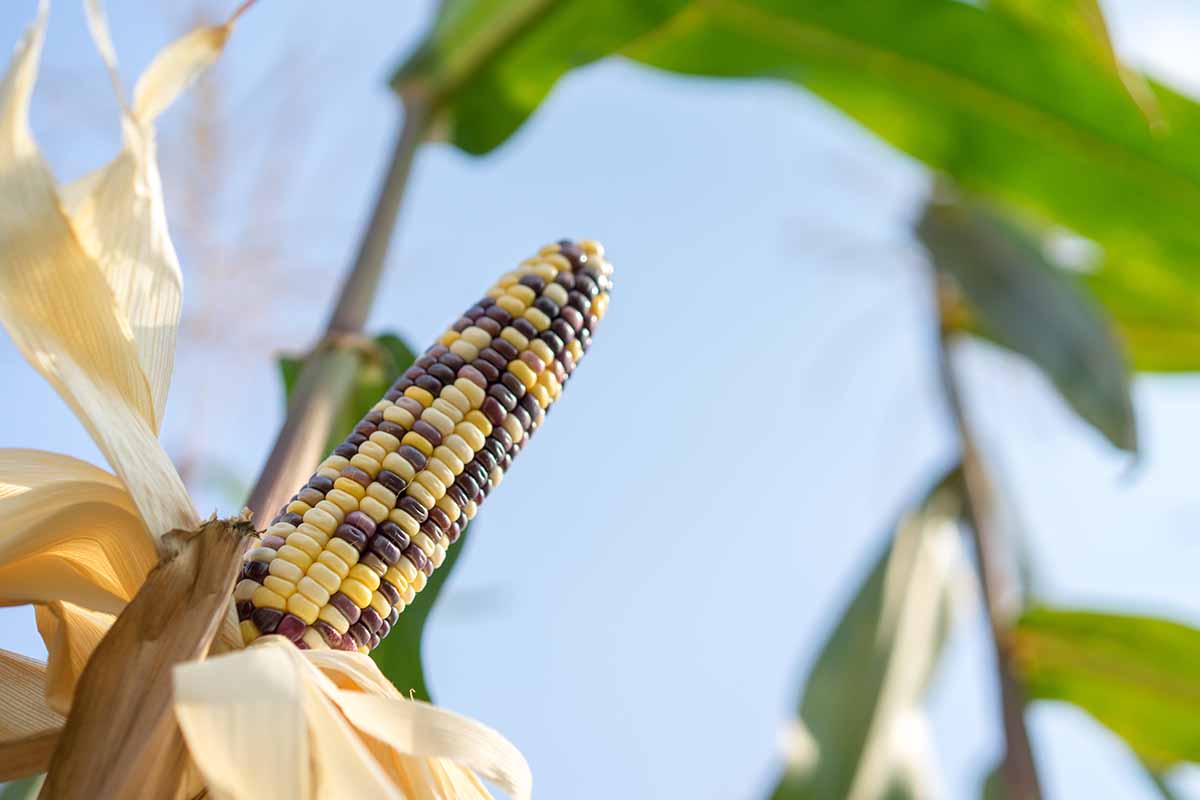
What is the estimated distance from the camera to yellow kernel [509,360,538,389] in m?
0.49

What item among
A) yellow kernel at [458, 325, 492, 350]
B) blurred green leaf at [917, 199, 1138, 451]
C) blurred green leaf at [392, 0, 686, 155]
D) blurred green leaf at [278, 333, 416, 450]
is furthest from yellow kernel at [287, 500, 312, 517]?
blurred green leaf at [917, 199, 1138, 451]

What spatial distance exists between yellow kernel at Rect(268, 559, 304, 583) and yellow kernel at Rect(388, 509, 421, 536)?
47 mm

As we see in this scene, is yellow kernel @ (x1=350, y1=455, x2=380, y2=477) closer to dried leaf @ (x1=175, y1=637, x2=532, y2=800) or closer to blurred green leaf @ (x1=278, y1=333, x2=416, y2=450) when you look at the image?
dried leaf @ (x1=175, y1=637, x2=532, y2=800)

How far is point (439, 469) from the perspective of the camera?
462 mm

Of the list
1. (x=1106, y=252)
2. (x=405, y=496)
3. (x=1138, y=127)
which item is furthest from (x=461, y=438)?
(x=1106, y=252)

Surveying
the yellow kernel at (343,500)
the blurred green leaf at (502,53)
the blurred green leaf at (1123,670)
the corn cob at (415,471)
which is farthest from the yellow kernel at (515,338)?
the blurred green leaf at (1123,670)

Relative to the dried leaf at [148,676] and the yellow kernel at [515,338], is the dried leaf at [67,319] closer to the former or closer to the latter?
the dried leaf at [148,676]

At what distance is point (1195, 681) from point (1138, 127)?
0.52 m

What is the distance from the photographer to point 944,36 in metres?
1.05

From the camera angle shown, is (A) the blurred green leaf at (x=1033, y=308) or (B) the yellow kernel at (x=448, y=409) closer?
(B) the yellow kernel at (x=448, y=409)

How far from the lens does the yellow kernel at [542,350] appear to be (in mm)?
500

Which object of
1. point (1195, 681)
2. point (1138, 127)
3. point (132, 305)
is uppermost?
point (1138, 127)

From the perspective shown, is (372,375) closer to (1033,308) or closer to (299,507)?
(299,507)

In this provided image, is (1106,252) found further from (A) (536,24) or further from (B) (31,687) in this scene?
(B) (31,687)
